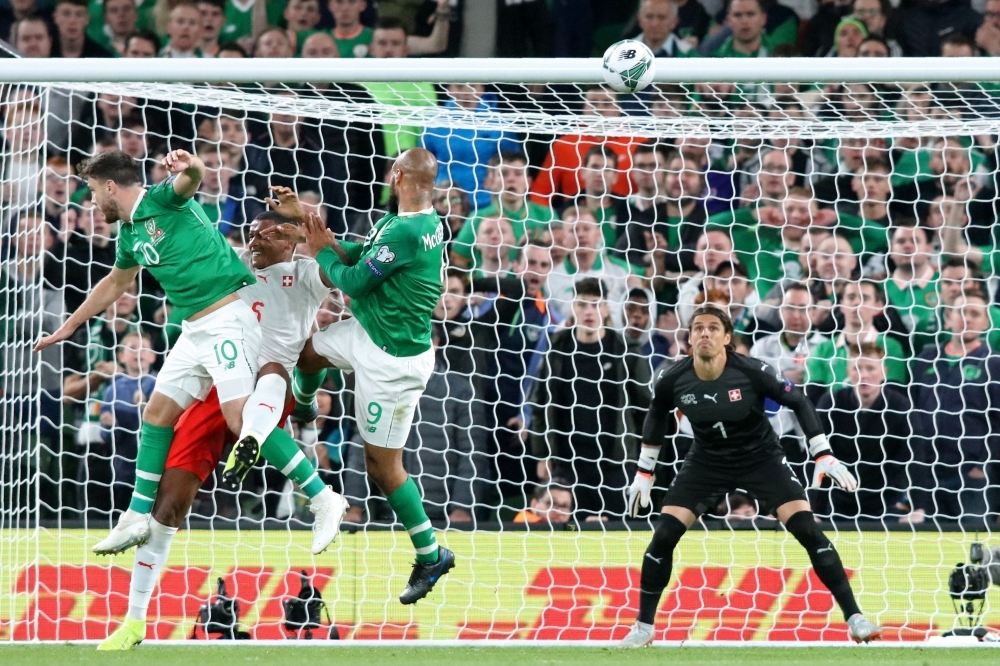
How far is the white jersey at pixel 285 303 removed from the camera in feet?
21.5

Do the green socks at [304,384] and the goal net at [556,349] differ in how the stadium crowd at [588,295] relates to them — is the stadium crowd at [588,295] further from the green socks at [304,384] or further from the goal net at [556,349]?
the green socks at [304,384]

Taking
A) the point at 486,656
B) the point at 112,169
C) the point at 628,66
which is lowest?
the point at 486,656

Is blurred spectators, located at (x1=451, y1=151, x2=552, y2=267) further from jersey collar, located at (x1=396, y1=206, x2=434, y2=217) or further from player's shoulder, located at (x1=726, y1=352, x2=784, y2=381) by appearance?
jersey collar, located at (x1=396, y1=206, x2=434, y2=217)

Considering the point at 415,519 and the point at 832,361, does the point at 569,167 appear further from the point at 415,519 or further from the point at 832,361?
the point at 415,519

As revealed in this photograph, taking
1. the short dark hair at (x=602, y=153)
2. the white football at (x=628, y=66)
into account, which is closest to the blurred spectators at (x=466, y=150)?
the short dark hair at (x=602, y=153)

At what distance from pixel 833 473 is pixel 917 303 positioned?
2.90 meters

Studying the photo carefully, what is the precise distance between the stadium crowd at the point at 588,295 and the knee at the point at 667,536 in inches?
41.0

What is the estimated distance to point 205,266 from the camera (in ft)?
20.6

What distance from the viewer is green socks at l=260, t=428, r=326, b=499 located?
20.5 ft

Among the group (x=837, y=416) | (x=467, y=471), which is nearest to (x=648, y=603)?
(x=467, y=471)

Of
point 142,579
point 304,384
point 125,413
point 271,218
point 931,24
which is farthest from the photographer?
point 931,24

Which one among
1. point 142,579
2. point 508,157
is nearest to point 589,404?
point 508,157

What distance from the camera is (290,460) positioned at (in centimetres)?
625

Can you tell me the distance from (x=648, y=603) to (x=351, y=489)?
2.37 m
